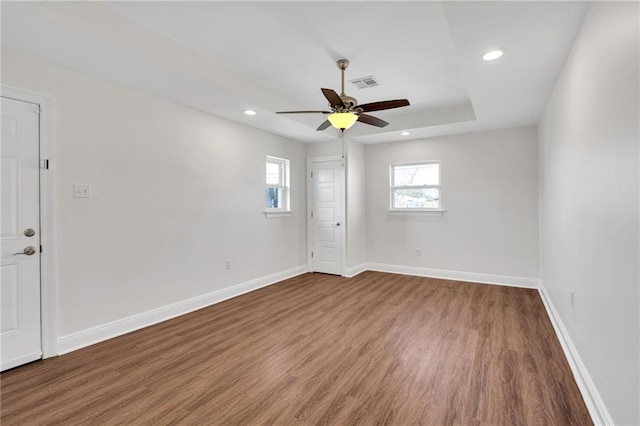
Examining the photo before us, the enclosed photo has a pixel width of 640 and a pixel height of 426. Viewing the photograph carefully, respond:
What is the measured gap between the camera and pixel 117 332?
3.10 metres

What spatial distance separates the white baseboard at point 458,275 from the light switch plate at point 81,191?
4636 millimetres

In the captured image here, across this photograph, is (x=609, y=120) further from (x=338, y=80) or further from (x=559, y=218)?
(x=338, y=80)

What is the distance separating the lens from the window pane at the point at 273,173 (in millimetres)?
5327

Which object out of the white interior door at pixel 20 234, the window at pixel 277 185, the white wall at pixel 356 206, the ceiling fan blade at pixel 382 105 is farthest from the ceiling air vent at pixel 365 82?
the white interior door at pixel 20 234

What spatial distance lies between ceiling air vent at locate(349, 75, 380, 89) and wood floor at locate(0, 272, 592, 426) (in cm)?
273

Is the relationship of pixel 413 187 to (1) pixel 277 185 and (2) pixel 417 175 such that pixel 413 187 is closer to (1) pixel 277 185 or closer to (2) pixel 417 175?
(2) pixel 417 175

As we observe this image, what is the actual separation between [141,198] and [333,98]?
2262 mm

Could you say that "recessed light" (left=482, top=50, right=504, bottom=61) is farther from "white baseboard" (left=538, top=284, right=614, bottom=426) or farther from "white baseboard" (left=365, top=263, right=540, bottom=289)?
"white baseboard" (left=365, top=263, right=540, bottom=289)

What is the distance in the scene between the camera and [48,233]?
267 cm

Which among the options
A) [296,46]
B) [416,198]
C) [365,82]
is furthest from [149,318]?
[416,198]

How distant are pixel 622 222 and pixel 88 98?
4.00 m

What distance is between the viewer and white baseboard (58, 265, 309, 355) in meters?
2.80

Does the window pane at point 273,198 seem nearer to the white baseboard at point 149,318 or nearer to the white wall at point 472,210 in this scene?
the white baseboard at point 149,318

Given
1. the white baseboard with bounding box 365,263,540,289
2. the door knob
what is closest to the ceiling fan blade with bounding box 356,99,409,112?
the door knob
